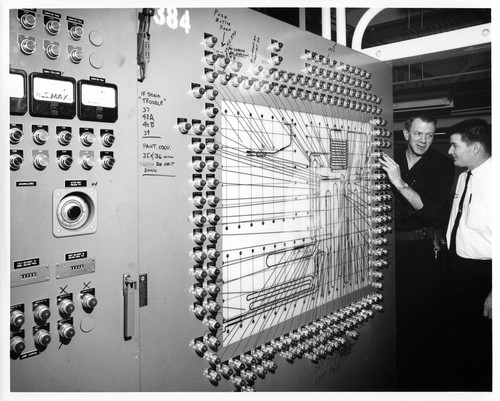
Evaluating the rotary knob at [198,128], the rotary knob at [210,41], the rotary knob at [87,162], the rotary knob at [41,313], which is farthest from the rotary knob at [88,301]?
the rotary knob at [210,41]

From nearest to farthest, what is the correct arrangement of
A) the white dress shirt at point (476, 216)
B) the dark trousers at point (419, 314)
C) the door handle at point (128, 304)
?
1. the door handle at point (128, 304)
2. the white dress shirt at point (476, 216)
3. the dark trousers at point (419, 314)

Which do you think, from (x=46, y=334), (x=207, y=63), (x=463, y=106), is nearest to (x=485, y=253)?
(x=463, y=106)

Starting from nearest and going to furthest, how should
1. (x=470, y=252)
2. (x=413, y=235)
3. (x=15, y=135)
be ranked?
1. (x=15, y=135)
2. (x=470, y=252)
3. (x=413, y=235)

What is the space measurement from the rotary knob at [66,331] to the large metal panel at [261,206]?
30 cm

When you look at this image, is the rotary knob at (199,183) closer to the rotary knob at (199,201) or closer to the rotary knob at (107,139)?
the rotary knob at (199,201)

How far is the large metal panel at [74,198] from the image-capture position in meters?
1.45

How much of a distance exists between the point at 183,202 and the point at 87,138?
1.63 ft

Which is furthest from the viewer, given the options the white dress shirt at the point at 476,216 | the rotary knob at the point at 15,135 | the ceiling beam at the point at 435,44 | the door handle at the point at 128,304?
the white dress shirt at the point at 476,216

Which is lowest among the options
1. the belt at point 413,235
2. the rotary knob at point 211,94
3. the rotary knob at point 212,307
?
the rotary knob at point 212,307

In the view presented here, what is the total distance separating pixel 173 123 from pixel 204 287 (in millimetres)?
732

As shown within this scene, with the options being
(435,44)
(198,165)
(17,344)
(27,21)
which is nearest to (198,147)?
(198,165)

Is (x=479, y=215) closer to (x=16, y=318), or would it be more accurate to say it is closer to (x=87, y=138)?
(x=87, y=138)

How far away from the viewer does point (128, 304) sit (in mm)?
1719

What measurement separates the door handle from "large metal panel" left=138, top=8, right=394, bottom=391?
0.06 meters
